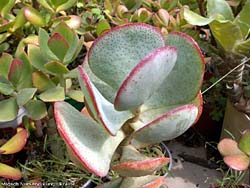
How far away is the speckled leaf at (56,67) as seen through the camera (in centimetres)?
79

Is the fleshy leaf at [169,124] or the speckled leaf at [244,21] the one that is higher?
the fleshy leaf at [169,124]

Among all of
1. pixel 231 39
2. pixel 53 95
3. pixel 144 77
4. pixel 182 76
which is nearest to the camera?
pixel 144 77

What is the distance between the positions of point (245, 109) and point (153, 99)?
0.41 m

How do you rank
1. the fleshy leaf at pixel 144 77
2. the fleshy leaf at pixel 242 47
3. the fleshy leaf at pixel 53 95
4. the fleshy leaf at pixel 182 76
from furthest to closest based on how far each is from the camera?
the fleshy leaf at pixel 242 47
the fleshy leaf at pixel 53 95
the fleshy leaf at pixel 182 76
the fleshy leaf at pixel 144 77

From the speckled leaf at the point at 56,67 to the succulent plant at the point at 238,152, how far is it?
335mm

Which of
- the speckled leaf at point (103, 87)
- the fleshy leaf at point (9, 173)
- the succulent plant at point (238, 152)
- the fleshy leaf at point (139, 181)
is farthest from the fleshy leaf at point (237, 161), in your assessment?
the fleshy leaf at point (9, 173)

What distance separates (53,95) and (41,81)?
6 centimetres

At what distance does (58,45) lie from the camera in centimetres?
81

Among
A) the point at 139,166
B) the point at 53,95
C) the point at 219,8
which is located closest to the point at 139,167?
the point at 139,166

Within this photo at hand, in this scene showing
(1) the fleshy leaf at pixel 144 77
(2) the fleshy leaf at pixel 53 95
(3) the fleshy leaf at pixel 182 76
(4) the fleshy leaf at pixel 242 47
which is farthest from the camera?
(4) the fleshy leaf at pixel 242 47

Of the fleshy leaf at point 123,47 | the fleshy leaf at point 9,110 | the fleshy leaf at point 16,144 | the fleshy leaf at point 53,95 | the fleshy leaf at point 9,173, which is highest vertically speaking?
the fleshy leaf at point 123,47

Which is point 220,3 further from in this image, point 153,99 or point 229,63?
point 153,99

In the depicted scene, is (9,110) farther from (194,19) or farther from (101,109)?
(194,19)

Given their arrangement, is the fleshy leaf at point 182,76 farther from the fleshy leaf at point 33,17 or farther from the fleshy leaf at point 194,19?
the fleshy leaf at point 33,17
